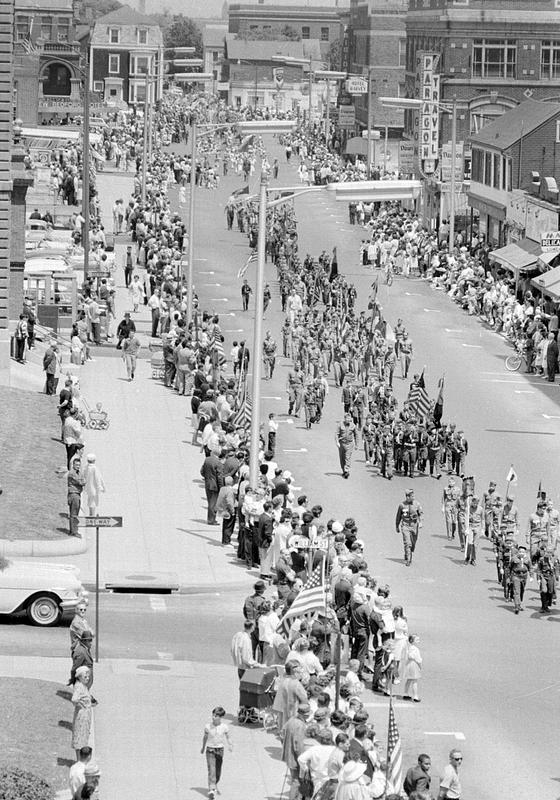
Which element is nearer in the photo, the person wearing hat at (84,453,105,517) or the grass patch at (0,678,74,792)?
the grass patch at (0,678,74,792)

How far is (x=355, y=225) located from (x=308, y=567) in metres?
66.4

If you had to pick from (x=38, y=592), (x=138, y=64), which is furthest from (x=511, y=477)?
(x=138, y=64)

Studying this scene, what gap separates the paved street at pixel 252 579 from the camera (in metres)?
24.0

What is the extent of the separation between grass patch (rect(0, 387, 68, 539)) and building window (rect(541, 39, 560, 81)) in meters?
62.0

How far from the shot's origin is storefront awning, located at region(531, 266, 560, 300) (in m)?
61.3

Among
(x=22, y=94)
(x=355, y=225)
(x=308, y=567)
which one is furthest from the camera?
(x=22, y=94)

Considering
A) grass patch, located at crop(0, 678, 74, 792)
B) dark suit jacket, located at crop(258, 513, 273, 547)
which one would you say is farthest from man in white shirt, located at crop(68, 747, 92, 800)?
dark suit jacket, located at crop(258, 513, 273, 547)

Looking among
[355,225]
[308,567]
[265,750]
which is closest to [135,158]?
[355,225]

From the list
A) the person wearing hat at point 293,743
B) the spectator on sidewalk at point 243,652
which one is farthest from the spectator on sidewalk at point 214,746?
the spectator on sidewalk at point 243,652

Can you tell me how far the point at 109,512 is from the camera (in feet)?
119

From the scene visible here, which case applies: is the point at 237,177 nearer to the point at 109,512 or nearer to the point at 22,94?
the point at 22,94

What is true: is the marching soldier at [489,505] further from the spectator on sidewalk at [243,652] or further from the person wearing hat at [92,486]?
the spectator on sidewalk at [243,652]

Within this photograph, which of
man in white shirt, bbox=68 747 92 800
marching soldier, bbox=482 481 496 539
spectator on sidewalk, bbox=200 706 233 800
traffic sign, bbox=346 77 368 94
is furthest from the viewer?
traffic sign, bbox=346 77 368 94

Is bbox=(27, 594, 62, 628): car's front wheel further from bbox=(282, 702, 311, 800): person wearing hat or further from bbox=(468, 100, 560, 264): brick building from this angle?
bbox=(468, 100, 560, 264): brick building
